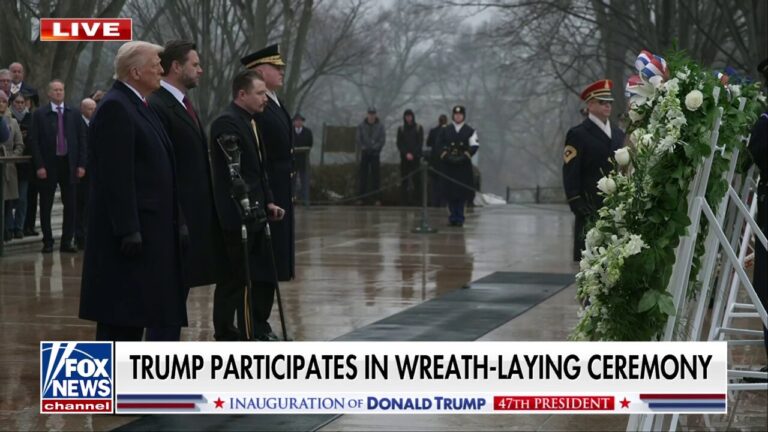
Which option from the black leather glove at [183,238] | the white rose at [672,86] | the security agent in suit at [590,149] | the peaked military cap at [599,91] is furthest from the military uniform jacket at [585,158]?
the white rose at [672,86]

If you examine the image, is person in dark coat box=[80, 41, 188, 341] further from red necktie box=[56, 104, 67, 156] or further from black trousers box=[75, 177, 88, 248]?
black trousers box=[75, 177, 88, 248]

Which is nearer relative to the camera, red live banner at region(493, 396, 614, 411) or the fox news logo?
red live banner at region(493, 396, 614, 411)

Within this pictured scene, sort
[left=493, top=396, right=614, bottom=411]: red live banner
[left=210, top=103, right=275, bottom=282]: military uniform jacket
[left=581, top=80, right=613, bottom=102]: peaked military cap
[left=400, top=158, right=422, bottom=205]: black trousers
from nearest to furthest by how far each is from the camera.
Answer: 1. [left=493, top=396, right=614, bottom=411]: red live banner
2. [left=210, top=103, right=275, bottom=282]: military uniform jacket
3. [left=581, top=80, right=613, bottom=102]: peaked military cap
4. [left=400, top=158, right=422, bottom=205]: black trousers

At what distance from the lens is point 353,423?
8.23 metres

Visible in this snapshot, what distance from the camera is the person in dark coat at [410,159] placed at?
28094 millimetres

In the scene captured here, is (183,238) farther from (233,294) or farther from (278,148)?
(278,148)

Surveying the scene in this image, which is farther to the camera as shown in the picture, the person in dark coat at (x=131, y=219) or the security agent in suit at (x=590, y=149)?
the security agent in suit at (x=590, y=149)

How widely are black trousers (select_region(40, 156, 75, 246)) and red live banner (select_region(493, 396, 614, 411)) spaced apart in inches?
487

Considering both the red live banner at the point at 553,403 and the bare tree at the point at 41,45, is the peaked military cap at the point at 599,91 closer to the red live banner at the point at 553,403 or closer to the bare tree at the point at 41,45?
the red live banner at the point at 553,403

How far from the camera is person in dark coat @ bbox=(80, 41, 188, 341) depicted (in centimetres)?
793

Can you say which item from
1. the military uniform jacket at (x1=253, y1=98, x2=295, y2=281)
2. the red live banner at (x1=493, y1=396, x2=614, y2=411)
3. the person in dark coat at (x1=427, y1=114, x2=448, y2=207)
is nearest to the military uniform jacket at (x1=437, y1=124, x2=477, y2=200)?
the person in dark coat at (x1=427, y1=114, x2=448, y2=207)

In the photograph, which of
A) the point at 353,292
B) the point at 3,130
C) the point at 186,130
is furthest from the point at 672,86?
the point at 3,130

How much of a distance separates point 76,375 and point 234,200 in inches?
117

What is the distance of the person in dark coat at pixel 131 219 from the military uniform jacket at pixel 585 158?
15.1ft
